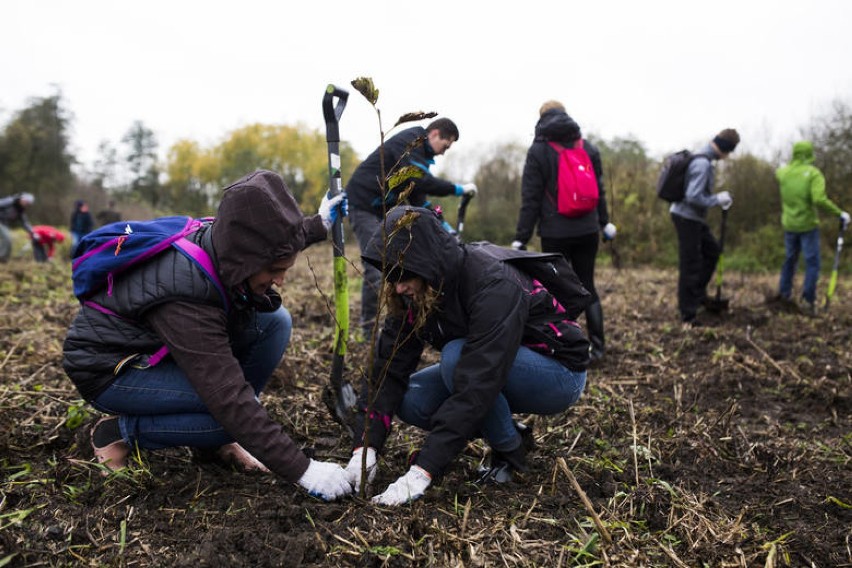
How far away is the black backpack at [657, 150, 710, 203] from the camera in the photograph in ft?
19.1

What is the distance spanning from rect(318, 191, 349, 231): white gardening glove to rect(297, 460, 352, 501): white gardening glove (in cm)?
116

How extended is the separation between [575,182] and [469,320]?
234 cm

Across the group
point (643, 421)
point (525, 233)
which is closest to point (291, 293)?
point (525, 233)

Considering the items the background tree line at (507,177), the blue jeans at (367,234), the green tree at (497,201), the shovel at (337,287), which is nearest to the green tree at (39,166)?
the background tree line at (507,177)

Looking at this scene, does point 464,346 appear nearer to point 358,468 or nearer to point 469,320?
point 469,320

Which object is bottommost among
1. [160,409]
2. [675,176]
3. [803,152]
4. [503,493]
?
[503,493]

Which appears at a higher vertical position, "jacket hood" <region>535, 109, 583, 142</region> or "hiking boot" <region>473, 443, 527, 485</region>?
"jacket hood" <region>535, 109, 583, 142</region>

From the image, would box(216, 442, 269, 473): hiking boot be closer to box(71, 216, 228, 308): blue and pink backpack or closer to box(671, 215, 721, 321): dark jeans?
box(71, 216, 228, 308): blue and pink backpack

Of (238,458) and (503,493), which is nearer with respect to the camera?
(503,493)

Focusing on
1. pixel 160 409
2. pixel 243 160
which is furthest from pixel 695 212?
pixel 243 160

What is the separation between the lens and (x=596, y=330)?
15.1 feet

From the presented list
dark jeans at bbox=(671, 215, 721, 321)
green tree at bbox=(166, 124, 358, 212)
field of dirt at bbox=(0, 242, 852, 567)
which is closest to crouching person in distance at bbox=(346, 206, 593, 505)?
field of dirt at bbox=(0, 242, 852, 567)

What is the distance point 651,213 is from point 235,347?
12339 mm

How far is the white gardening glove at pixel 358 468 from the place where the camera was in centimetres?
232
